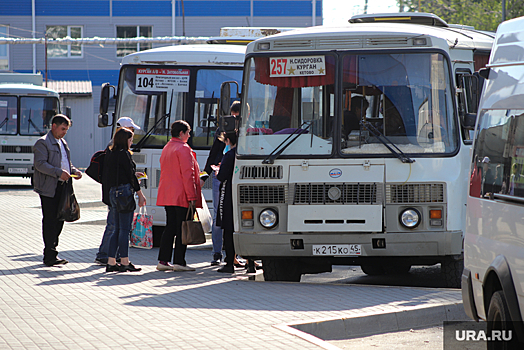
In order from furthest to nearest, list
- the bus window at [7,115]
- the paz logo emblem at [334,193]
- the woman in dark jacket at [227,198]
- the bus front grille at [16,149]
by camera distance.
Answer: the bus window at [7,115]
the bus front grille at [16,149]
the woman in dark jacket at [227,198]
the paz logo emblem at [334,193]

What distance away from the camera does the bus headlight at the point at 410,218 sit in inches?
317

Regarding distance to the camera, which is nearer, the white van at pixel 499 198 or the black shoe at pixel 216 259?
the white van at pixel 499 198

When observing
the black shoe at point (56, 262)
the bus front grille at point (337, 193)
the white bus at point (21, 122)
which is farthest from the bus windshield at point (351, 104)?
the white bus at point (21, 122)

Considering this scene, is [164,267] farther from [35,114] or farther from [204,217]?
[35,114]

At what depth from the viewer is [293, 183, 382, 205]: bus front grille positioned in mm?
8086

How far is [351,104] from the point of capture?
8305mm

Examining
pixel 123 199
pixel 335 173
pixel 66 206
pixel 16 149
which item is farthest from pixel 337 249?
pixel 16 149

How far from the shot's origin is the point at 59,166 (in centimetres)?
970

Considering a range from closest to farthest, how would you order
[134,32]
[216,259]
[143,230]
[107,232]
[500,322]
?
[500,322], [107,232], [216,259], [143,230], [134,32]

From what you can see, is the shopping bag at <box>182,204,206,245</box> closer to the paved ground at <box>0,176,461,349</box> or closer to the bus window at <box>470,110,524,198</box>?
the paved ground at <box>0,176,461,349</box>

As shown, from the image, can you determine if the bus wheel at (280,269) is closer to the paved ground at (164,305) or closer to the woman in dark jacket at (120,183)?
the paved ground at (164,305)

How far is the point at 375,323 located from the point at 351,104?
2.66m

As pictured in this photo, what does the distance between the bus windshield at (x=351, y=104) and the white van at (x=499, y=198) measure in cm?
255

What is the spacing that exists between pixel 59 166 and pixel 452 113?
197 inches
